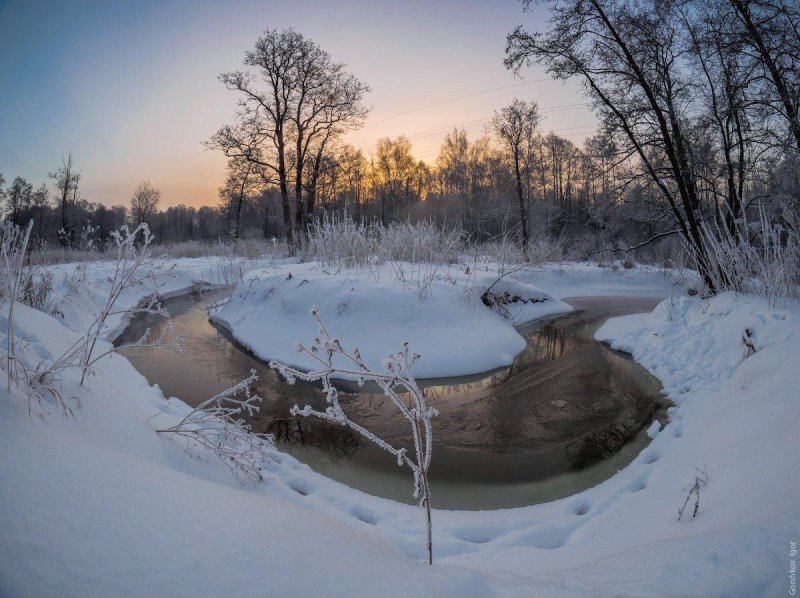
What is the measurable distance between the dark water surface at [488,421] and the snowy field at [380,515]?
24 centimetres

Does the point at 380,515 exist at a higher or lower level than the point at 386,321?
lower

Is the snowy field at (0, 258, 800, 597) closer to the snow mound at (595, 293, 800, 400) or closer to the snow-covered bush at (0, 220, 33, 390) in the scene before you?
the snow mound at (595, 293, 800, 400)

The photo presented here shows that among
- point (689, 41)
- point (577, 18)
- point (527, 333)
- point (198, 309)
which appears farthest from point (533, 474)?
point (689, 41)

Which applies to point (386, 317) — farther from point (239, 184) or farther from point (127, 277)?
point (239, 184)

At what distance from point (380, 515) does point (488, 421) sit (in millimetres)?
1742

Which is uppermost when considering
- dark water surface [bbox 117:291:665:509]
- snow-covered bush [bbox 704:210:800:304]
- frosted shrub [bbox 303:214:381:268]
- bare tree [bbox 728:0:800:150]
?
bare tree [bbox 728:0:800:150]

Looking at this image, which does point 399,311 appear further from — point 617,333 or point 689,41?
point 689,41

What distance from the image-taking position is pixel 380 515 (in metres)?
2.36

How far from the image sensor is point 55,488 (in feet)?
3.61

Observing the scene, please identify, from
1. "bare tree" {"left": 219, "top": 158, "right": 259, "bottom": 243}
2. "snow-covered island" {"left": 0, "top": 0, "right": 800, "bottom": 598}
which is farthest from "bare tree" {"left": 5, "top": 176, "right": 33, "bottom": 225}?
"snow-covered island" {"left": 0, "top": 0, "right": 800, "bottom": 598}

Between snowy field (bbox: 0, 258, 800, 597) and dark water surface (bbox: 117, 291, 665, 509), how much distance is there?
240 mm

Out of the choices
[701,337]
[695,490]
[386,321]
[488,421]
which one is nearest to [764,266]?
[701,337]

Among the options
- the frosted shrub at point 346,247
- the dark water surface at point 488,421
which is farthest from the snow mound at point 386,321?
the frosted shrub at point 346,247

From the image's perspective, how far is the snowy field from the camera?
3.15ft
